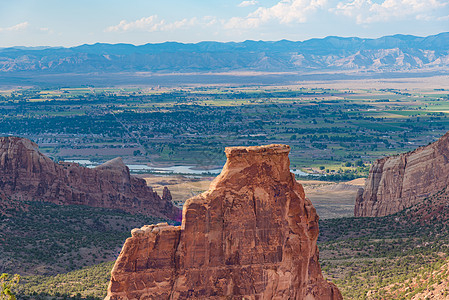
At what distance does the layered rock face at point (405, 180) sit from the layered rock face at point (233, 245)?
34762 millimetres

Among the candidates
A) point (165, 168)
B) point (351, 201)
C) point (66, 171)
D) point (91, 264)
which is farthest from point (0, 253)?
point (165, 168)

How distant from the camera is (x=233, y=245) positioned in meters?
29.2

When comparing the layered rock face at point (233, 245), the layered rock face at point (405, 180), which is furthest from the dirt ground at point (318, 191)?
the layered rock face at point (233, 245)

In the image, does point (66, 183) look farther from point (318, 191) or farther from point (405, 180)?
point (318, 191)

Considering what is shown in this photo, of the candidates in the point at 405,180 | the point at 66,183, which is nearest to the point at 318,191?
the point at 405,180

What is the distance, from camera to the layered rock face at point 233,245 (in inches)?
1115

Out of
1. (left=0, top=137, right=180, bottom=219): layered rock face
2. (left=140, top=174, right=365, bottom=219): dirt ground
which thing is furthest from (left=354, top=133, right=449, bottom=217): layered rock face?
(left=0, top=137, right=180, bottom=219): layered rock face

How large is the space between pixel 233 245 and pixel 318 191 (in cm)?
8193

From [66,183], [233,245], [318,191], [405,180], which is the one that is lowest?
[318,191]

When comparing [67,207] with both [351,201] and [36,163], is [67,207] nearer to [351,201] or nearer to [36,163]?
[36,163]

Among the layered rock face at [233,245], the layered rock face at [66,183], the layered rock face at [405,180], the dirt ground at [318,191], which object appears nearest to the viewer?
the layered rock face at [233,245]

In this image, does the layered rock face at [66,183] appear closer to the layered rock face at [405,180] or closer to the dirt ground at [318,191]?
the dirt ground at [318,191]

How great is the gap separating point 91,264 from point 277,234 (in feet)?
92.3

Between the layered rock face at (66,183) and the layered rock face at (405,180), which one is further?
the layered rock face at (66,183)
